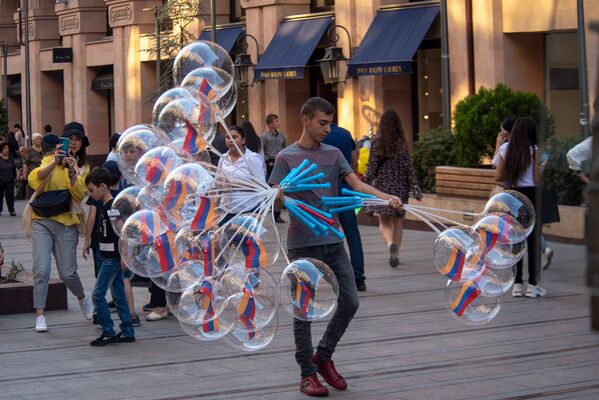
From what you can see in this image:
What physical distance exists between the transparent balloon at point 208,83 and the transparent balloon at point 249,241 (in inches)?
71.0

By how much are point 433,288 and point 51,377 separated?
5.23 m

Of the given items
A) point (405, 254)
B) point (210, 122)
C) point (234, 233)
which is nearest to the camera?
point (234, 233)

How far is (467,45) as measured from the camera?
77.3ft

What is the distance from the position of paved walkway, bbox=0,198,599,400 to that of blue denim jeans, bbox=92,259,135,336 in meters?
0.19

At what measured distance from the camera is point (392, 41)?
85.8 ft

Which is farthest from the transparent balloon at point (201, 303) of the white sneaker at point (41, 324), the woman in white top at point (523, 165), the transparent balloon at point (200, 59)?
the woman in white top at point (523, 165)

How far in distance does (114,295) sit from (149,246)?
7.73 feet

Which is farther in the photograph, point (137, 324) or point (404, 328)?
point (137, 324)

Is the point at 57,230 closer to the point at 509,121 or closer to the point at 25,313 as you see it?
the point at 25,313

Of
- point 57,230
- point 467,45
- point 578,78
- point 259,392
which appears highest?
point 467,45

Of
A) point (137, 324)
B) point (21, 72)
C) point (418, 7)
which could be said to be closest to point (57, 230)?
point (137, 324)

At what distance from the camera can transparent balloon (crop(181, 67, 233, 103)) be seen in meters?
9.12

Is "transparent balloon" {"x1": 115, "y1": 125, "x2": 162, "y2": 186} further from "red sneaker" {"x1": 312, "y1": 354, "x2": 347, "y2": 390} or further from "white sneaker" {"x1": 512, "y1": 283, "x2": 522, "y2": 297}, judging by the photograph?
"white sneaker" {"x1": 512, "y1": 283, "x2": 522, "y2": 297}

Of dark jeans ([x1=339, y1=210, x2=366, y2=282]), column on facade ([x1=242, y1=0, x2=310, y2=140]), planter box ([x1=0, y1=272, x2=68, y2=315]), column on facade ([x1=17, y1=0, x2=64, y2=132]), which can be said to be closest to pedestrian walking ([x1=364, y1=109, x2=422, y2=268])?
dark jeans ([x1=339, y1=210, x2=366, y2=282])
